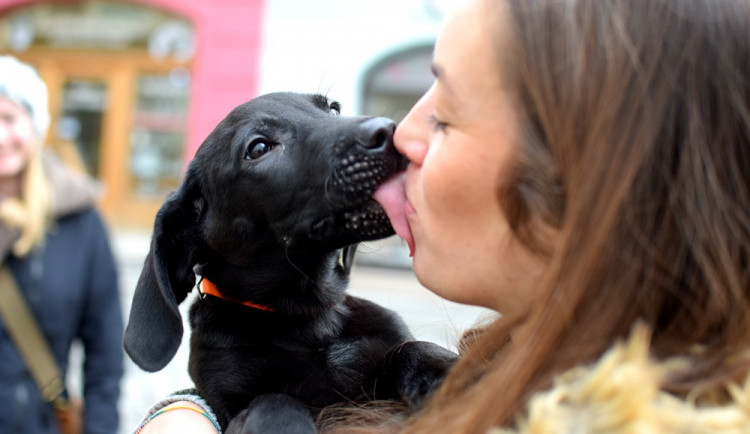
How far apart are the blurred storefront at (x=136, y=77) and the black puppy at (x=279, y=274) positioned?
11.4m

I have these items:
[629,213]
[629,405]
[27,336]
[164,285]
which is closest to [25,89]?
[27,336]

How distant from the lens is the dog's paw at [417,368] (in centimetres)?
194

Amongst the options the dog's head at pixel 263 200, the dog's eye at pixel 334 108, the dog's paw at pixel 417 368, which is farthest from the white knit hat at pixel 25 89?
the dog's paw at pixel 417 368

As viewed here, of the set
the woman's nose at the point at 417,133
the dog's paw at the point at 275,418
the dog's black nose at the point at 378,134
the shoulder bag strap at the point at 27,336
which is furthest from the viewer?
the shoulder bag strap at the point at 27,336

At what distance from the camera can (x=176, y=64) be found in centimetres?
1409

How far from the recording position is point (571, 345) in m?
1.28

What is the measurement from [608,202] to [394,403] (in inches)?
33.9

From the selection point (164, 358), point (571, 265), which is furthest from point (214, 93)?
point (571, 265)

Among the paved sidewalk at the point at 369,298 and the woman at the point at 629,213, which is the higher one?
the woman at the point at 629,213

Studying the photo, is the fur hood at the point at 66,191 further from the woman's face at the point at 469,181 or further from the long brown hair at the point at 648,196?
the long brown hair at the point at 648,196

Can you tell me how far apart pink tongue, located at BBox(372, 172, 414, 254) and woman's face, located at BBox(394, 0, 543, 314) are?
0.20 m

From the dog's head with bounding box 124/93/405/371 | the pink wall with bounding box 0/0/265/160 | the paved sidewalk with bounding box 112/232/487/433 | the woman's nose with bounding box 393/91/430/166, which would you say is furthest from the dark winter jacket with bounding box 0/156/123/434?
the pink wall with bounding box 0/0/265/160

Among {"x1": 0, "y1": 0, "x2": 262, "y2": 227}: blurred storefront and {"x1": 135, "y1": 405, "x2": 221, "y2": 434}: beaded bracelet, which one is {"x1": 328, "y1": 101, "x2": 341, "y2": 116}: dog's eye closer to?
{"x1": 135, "y1": 405, "x2": 221, "y2": 434}: beaded bracelet

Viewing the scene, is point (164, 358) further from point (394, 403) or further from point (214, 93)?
point (214, 93)
